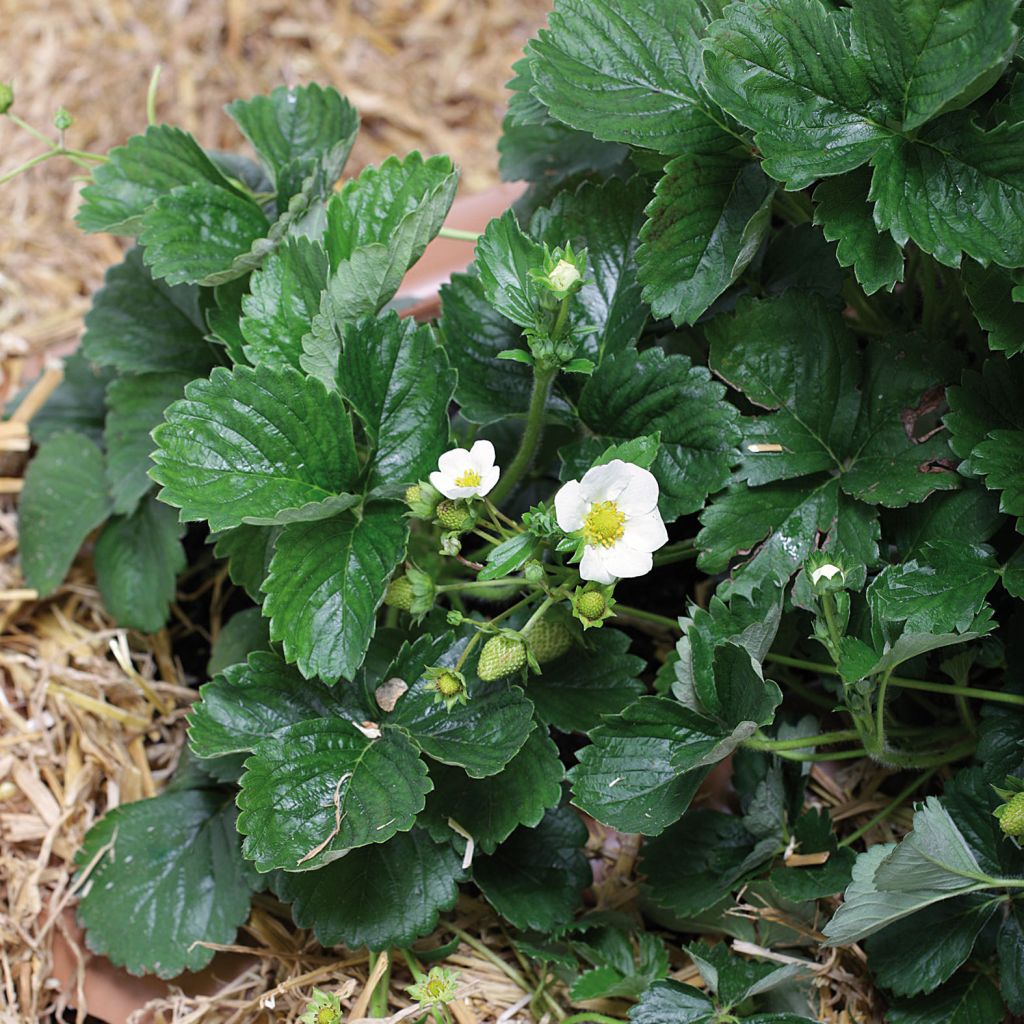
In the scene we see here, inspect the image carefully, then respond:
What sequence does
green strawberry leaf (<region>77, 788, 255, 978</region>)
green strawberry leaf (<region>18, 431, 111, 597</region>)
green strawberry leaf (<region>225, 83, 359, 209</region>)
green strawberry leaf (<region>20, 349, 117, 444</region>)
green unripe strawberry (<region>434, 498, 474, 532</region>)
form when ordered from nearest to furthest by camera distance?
green unripe strawberry (<region>434, 498, 474, 532</region>) < green strawberry leaf (<region>77, 788, 255, 978</region>) < green strawberry leaf (<region>225, 83, 359, 209</region>) < green strawberry leaf (<region>18, 431, 111, 597</region>) < green strawberry leaf (<region>20, 349, 117, 444</region>)

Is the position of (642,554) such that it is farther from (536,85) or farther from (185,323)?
(185,323)

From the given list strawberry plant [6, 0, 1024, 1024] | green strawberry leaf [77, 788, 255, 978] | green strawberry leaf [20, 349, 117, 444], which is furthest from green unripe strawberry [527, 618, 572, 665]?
green strawberry leaf [20, 349, 117, 444]

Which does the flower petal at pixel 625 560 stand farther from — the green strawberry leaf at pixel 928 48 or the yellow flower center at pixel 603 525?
the green strawberry leaf at pixel 928 48

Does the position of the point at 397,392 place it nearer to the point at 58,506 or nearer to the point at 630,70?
the point at 630,70

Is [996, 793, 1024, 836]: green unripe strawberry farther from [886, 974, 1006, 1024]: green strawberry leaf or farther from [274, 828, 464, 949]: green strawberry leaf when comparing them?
[274, 828, 464, 949]: green strawberry leaf

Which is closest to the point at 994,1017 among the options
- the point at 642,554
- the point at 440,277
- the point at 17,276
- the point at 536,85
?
the point at 642,554

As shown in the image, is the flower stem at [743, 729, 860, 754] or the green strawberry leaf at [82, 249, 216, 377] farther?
the green strawberry leaf at [82, 249, 216, 377]

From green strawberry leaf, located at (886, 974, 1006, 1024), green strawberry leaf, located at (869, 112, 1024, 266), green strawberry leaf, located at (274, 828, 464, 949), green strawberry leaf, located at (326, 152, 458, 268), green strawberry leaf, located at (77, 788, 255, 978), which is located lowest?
green strawberry leaf, located at (77, 788, 255, 978)
